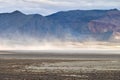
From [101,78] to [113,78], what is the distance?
1060 mm

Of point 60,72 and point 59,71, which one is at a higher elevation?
point 59,71

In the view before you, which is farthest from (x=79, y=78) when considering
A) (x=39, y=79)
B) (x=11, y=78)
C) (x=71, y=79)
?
(x=11, y=78)

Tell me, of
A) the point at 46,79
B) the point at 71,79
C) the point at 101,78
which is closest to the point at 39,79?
the point at 46,79

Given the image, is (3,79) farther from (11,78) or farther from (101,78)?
(101,78)

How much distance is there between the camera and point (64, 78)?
113 ft

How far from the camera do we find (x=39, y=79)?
33.7 meters

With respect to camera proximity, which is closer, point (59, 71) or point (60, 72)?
point (60, 72)

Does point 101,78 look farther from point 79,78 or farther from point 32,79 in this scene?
point 32,79

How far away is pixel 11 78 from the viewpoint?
34.4 m

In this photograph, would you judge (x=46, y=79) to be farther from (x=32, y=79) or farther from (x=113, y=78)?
(x=113, y=78)

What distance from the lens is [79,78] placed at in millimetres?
34375

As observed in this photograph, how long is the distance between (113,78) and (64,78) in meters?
4.36

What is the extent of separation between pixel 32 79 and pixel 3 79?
254cm

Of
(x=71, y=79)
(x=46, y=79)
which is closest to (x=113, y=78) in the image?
(x=71, y=79)
